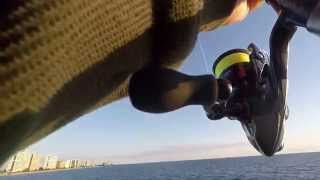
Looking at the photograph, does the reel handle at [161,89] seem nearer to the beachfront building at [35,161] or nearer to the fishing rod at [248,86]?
the fishing rod at [248,86]

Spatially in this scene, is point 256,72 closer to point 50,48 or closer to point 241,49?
point 241,49

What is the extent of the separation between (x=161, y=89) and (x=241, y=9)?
1.95 ft

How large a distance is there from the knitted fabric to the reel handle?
0.05m

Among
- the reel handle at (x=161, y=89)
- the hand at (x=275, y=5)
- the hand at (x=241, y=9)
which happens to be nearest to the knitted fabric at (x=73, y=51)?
the reel handle at (x=161, y=89)

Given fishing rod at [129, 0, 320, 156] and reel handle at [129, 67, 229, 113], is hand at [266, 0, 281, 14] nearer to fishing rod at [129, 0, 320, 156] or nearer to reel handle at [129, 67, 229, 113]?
fishing rod at [129, 0, 320, 156]

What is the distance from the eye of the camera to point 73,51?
73 centimetres

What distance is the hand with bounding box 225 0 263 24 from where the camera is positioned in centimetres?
131

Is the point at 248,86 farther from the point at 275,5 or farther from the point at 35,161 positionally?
the point at 35,161

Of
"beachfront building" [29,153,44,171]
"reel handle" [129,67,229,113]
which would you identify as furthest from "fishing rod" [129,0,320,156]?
"beachfront building" [29,153,44,171]

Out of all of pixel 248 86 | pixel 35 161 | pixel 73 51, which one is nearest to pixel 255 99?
pixel 248 86

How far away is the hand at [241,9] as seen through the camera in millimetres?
1307

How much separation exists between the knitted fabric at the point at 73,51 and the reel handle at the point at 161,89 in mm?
45

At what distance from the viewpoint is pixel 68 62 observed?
0.73 m

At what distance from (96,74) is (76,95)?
0.07 meters
